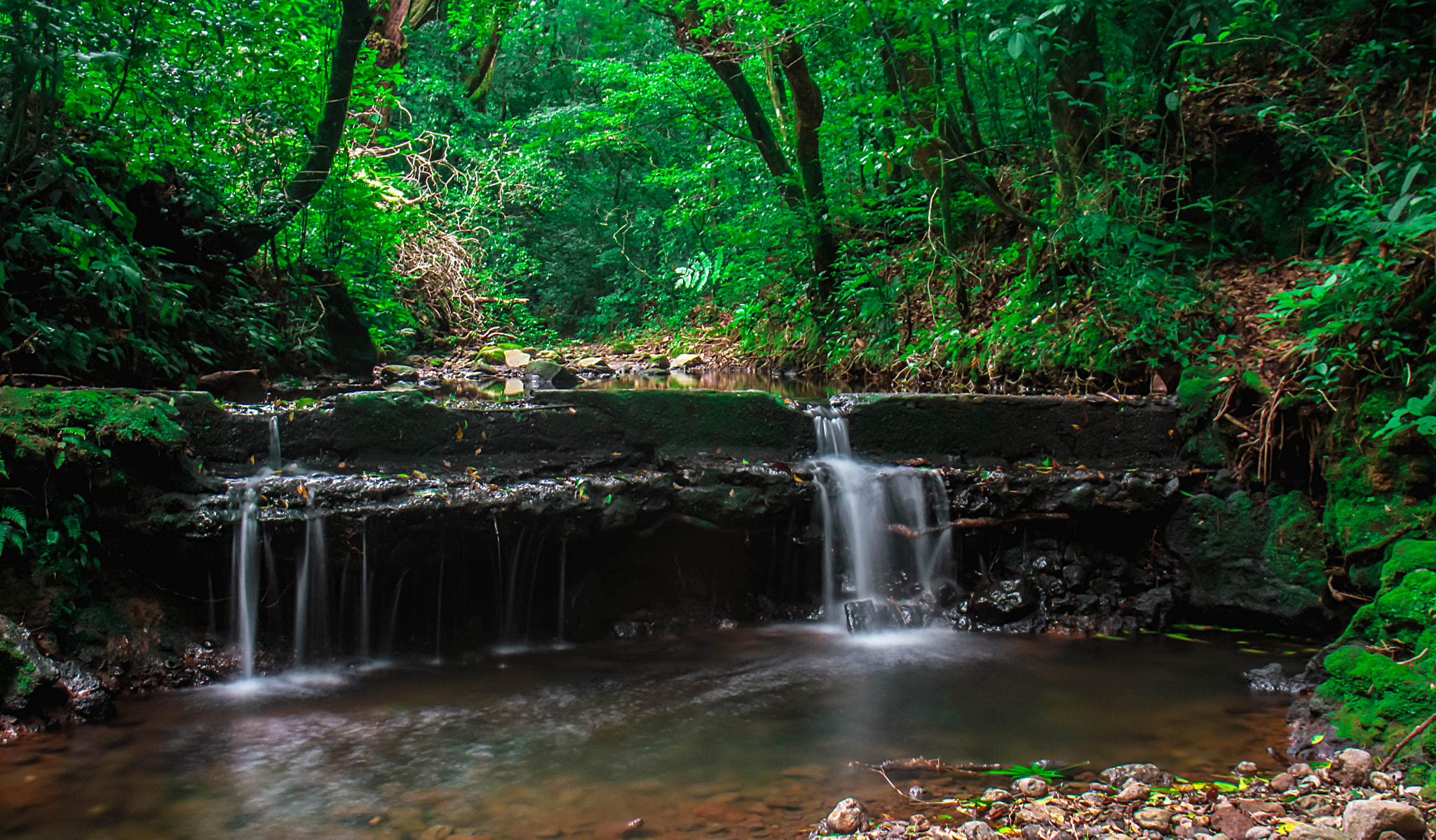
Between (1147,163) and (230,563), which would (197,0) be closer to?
(230,563)

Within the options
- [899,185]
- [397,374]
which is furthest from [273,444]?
[899,185]

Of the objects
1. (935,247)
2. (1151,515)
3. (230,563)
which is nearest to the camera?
(230,563)

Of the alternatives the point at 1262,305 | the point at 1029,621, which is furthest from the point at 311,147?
the point at 1262,305

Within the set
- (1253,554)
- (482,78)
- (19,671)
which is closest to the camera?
(19,671)

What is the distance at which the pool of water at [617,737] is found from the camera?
2.99 meters

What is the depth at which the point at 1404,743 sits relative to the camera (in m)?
2.89

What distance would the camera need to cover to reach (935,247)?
8.95 metres

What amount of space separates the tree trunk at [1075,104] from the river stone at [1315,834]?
5.82 metres

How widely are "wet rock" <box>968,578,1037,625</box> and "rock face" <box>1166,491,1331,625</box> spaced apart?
1016 millimetres

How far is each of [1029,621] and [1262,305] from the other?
3.03 meters

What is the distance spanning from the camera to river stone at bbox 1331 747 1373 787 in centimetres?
296

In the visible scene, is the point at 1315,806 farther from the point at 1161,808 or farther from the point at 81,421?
the point at 81,421

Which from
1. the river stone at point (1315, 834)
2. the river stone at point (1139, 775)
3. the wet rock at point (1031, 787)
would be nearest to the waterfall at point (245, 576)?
the wet rock at point (1031, 787)

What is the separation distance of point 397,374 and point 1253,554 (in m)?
9.46
